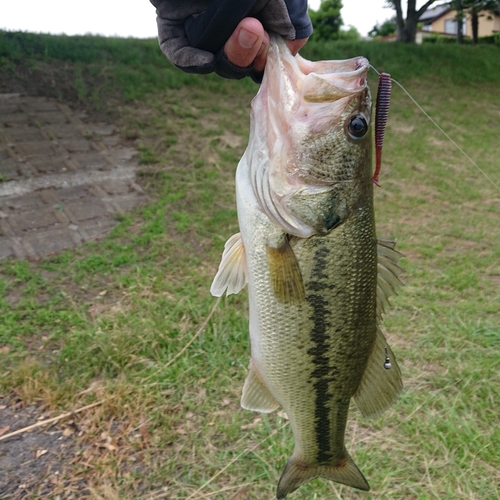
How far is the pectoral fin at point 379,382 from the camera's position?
1812 millimetres

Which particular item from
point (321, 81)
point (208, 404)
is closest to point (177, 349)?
point (208, 404)

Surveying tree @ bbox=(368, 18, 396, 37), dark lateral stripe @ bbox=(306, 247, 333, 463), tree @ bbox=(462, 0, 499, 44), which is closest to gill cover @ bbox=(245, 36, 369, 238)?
dark lateral stripe @ bbox=(306, 247, 333, 463)

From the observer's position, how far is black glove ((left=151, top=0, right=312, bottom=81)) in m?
1.42

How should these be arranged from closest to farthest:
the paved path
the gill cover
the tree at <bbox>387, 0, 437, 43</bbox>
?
the gill cover → the paved path → the tree at <bbox>387, 0, 437, 43</bbox>

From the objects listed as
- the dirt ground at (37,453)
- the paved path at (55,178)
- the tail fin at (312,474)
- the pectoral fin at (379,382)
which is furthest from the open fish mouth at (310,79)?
the paved path at (55,178)

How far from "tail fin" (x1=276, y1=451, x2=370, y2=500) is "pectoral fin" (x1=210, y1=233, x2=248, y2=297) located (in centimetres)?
71

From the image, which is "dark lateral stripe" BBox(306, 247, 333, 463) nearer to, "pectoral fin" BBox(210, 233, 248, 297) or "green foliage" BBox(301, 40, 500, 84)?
"pectoral fin" BBox(210, 233, 248, 297)

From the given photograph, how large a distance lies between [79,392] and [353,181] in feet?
8.28

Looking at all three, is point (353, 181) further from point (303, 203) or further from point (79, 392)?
point (79, 392)

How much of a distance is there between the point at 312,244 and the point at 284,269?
0.12 metres

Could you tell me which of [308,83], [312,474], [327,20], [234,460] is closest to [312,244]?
[308,83]

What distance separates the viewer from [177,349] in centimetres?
371

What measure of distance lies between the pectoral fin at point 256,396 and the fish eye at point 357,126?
89 cm

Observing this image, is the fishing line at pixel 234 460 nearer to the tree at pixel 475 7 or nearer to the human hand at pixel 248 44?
the human hand at pixel 248 44
